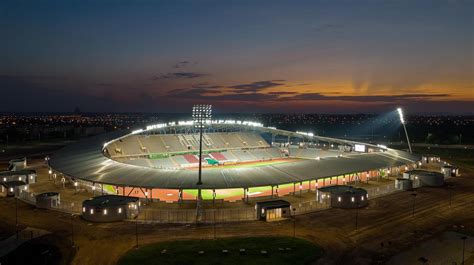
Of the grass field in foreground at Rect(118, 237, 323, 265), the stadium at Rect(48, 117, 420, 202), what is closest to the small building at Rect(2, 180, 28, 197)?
the stadium at Rect(48, 117, 420, 202)

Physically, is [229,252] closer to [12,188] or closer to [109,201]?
[109,201]

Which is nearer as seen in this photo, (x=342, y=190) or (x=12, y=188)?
(x=342, y=190)

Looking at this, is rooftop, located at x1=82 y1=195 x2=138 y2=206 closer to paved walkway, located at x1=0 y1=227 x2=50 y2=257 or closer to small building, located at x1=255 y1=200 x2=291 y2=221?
paved walkway, located at x1=0 y1=227 x2=50 y2=257

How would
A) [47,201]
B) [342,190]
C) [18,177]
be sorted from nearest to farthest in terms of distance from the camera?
[47,201]
[342,190]
[18,177]

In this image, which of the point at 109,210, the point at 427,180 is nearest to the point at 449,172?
the point at 427,180

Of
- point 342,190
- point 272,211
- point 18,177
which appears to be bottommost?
point 272,211

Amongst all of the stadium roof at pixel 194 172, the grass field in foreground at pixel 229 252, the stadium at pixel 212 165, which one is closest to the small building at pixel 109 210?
the stadium at pixel 212 165

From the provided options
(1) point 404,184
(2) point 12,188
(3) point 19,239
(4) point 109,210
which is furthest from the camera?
(1) point 404,184
